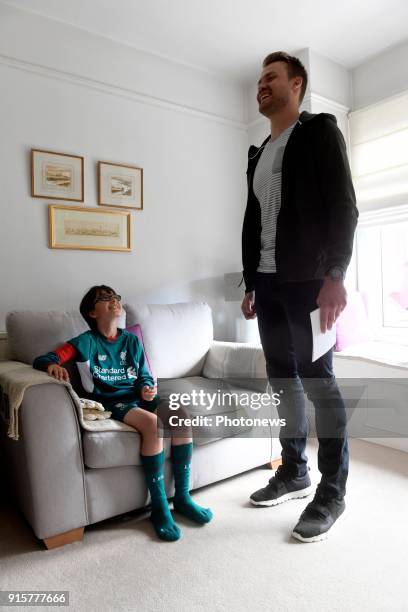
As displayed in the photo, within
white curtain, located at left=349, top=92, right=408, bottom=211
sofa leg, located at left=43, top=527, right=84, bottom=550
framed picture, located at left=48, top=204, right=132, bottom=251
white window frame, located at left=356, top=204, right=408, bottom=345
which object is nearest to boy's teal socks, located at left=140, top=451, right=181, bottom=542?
sofa leg, located at left=43, top=527, right=84, bottom=550

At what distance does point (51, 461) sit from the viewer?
5.09ft

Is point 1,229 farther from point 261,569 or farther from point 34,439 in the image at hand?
point 261,569

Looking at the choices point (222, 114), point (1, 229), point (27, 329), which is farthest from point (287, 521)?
point (222, 114)

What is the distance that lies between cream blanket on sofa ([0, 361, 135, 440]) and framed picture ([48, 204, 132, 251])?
1036mm

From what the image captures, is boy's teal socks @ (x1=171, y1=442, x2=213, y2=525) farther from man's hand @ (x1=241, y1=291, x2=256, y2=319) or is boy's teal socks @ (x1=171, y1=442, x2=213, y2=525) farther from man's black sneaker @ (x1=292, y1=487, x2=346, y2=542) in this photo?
man's hand @ (x1=241, y1=291, x2=256, y2=319)

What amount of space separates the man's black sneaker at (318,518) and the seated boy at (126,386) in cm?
36

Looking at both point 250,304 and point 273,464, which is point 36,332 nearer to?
point 250,304

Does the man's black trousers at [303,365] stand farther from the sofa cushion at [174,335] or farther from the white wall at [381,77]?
the white wall at [381,77]

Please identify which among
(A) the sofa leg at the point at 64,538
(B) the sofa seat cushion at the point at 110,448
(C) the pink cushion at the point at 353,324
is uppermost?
(C) the pink cushion at the point at 353,324

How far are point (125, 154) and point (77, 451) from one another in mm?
1970

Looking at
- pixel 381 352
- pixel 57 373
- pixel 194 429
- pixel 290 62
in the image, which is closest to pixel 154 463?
pixel 194 429

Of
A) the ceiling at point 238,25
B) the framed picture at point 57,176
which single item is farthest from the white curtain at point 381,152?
the framed picture at point 57,176

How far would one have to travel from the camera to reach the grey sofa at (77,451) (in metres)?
1.54

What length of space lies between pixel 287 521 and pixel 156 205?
6.86 feet
